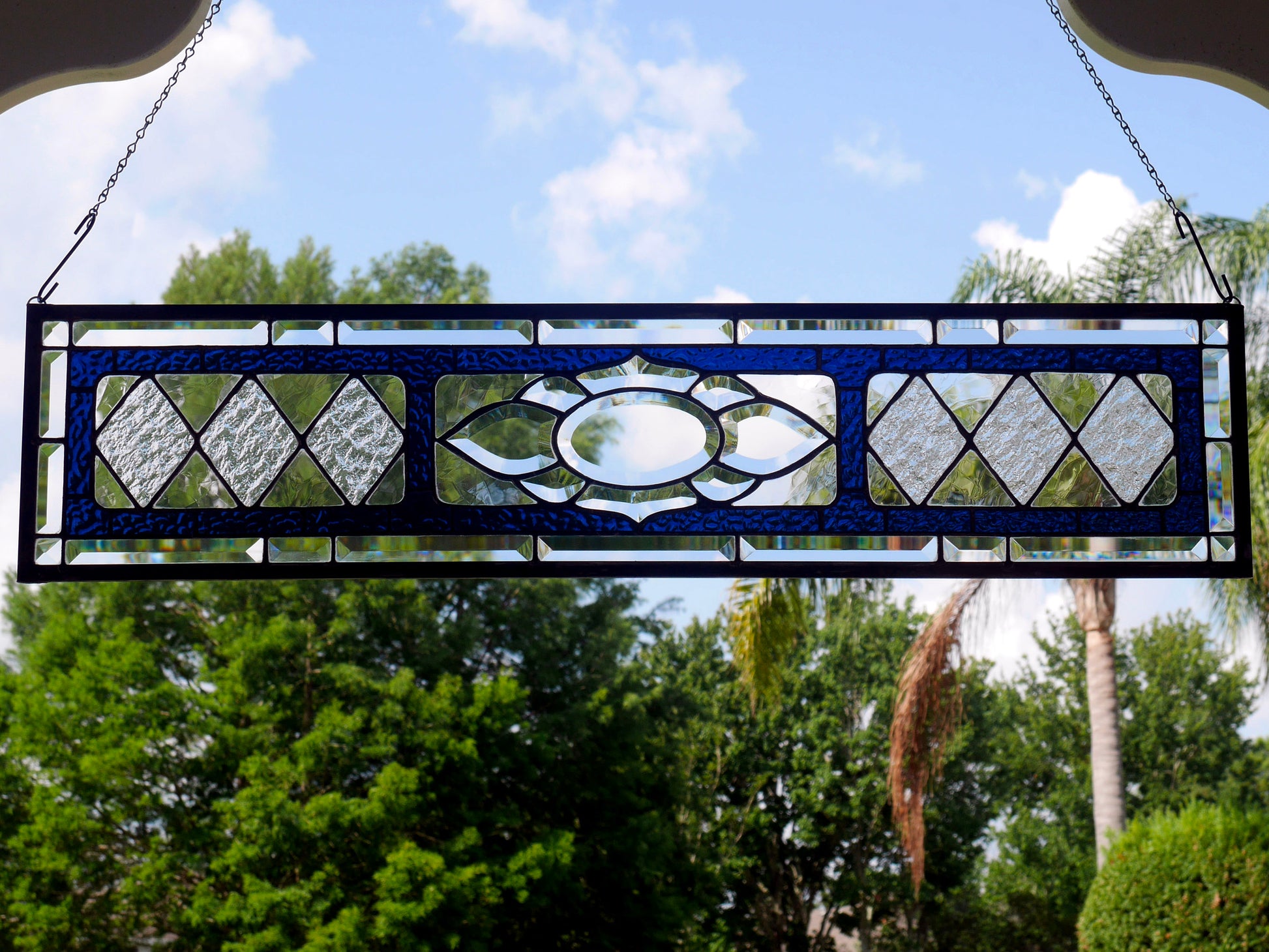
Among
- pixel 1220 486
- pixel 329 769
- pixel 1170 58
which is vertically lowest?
pixel 329 769

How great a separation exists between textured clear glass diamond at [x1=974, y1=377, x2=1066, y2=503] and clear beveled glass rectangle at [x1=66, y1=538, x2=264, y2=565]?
1.25m

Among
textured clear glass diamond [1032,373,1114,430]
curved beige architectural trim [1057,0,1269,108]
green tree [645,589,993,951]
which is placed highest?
curved beige architectural trim [1057,0,1269,108]

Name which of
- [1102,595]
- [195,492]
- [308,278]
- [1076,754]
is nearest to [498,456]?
[195,492]

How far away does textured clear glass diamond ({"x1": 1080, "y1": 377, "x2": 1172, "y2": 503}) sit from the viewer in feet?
6.56

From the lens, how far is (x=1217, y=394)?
2029 millimetres

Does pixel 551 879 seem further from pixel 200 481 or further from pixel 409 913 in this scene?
pixel 200 481

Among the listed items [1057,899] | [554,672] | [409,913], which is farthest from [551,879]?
[1057,899]

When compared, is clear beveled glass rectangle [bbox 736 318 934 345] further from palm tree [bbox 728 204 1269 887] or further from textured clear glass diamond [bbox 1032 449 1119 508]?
palm tree [bbox 728 204 1269 887]

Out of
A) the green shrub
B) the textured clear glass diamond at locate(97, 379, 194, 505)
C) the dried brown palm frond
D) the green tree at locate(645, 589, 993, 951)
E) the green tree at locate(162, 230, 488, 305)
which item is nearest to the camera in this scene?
the textured clear glass diamond at locate(97, 379, 194, 505)

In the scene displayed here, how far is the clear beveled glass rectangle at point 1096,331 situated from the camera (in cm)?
206

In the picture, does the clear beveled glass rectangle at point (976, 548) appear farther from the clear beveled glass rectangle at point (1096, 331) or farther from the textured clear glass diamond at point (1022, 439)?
the clear beveled glass rectangle at point (1096, 331)

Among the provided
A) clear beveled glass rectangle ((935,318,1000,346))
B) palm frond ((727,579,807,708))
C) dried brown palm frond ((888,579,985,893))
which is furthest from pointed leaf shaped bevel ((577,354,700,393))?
dried brown palm frond ((888,579,985,893))

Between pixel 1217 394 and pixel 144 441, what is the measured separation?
1.84 m

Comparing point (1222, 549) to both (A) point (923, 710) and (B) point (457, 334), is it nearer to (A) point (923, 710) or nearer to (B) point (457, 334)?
(B) point (457, 334)
